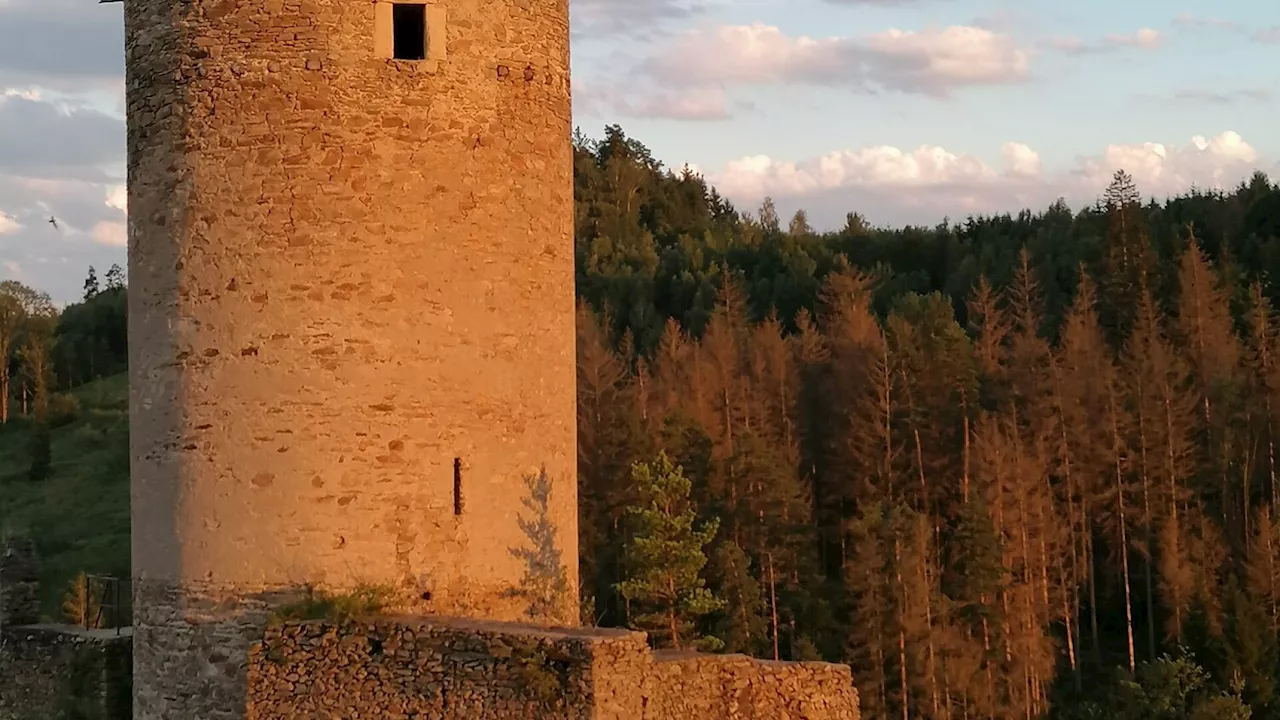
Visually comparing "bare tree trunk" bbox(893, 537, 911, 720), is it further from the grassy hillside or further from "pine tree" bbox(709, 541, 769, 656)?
the grassy hillside

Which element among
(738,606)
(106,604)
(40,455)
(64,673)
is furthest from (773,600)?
(40,455)

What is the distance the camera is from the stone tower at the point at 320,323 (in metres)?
8.71

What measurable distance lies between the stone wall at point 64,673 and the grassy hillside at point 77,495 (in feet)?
75.9

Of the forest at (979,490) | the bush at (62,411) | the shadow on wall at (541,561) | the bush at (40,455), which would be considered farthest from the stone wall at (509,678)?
the bush at (62,411)

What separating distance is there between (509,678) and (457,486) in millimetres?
1747

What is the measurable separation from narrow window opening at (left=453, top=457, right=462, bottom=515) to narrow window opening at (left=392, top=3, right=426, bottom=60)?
2.50m

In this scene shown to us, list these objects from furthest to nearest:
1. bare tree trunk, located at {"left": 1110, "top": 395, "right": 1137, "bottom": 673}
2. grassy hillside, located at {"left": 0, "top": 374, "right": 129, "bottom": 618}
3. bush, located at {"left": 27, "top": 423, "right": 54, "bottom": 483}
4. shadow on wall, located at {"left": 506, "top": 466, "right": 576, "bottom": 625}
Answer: bush, located at {"left": 27, "top": 423, "right": 54, "bottom": 483}, grassy hillside, located at {"left": 0, "top": 374, "right": 129, "bottom": 618}, bare tree trunk, located at {"left": 1110, "top": 395, "right": 1137, "bottom": 673}, shadow on wall, located at {"left": 506, "top": 466, "right": 576, "bottom": 625}

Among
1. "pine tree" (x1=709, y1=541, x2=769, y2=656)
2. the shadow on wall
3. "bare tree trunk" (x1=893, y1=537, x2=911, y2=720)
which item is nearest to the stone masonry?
the shadow on wall

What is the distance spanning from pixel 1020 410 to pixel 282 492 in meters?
31.8

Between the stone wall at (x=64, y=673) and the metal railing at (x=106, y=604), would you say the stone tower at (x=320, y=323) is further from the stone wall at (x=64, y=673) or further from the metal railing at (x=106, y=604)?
the metal railing at (x=106, y=604)

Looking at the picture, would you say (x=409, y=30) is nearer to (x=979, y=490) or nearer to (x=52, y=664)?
(x=52, y=664)

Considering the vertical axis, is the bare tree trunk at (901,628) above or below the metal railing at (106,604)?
below

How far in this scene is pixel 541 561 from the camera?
9391 millimetres

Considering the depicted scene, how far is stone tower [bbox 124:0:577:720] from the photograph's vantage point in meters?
8.71
